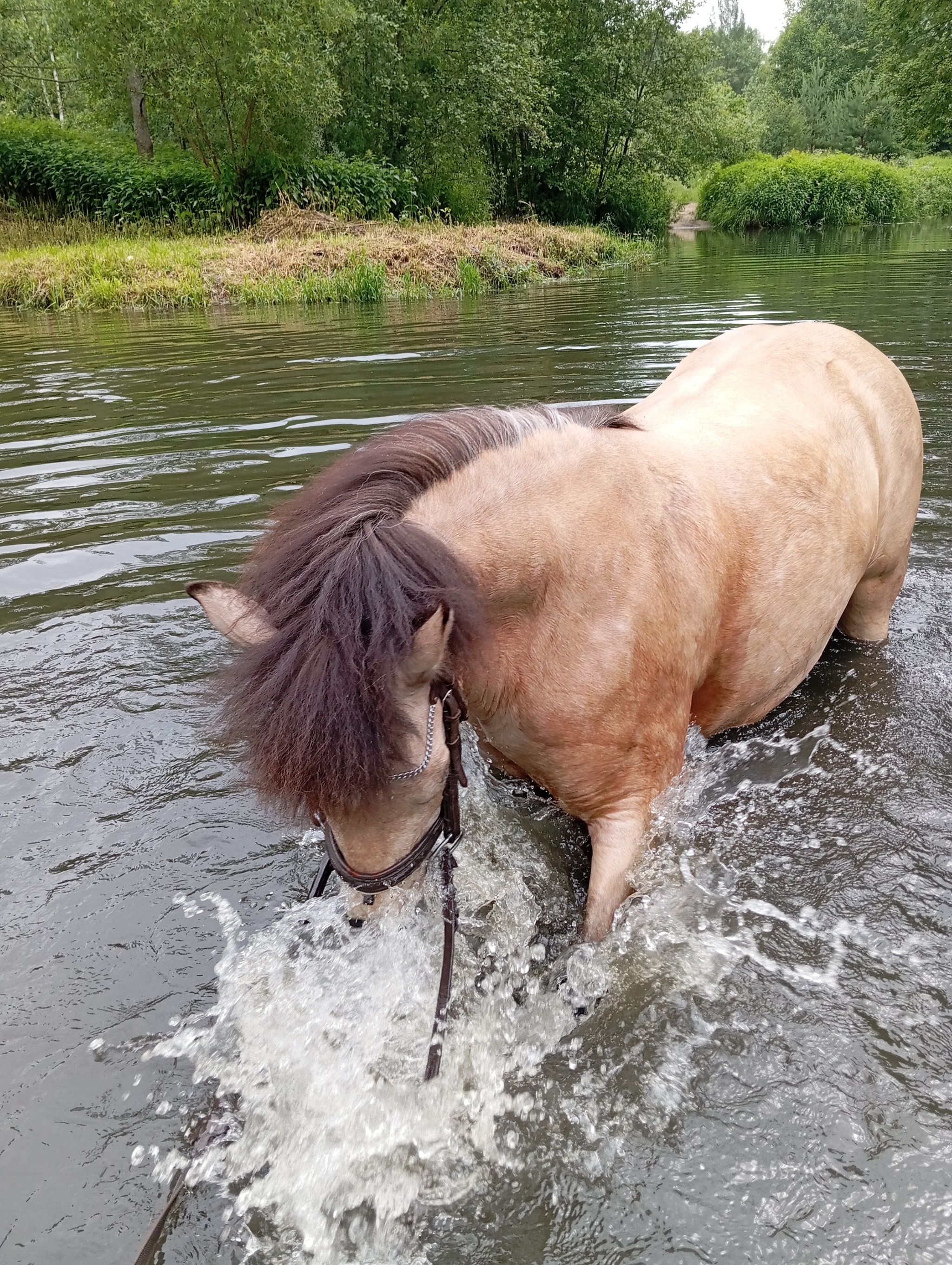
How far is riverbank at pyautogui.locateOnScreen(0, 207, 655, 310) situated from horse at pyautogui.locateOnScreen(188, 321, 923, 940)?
14.7m

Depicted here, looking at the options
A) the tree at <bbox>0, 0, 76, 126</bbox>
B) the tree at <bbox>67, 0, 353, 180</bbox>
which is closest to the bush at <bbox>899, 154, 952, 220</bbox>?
the tree at <bbox>67, 0, 353, 180</bbox>

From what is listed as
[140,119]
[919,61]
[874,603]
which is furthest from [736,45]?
[874,603]

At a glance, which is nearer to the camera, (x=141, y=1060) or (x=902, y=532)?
(x=141, y=1060)

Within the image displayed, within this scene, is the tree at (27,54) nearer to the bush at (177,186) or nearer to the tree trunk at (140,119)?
the tree trunk at (140,119)

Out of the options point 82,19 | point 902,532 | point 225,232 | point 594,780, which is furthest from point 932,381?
point 82,19

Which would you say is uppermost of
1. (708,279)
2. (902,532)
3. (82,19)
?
(82,19)

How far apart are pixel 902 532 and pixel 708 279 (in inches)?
675

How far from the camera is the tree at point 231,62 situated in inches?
955

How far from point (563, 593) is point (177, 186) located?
89.7 feet

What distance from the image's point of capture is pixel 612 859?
8.74ft

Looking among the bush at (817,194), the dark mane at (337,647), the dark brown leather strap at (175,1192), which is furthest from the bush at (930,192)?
the dark brown leather strap at (175,1192)

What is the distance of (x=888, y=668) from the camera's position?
4.22 meters

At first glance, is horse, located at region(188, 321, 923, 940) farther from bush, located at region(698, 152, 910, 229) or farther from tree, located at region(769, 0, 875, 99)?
tree, located at region(769, 0, 875, 99)

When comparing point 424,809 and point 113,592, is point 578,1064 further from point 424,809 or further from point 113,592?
point 113,592
